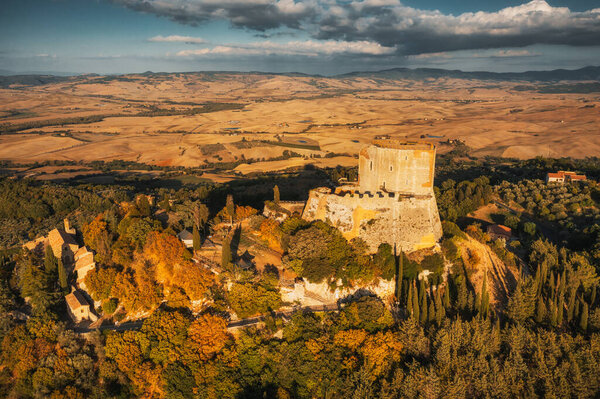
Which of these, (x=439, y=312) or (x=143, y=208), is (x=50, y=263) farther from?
(x=439, y=312)

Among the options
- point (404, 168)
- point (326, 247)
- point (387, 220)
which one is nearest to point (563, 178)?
point (404, 168)

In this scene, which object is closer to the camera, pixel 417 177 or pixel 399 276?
pixel 399 276

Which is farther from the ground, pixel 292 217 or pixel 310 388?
pixel 292 217

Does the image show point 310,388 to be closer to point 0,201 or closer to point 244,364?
point 244,364

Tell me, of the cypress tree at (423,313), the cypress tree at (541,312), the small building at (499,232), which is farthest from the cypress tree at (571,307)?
the small building at (499,232)

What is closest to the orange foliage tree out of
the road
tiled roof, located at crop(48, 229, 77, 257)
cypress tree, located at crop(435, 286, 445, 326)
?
the road

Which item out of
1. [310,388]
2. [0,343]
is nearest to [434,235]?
[310,388]
